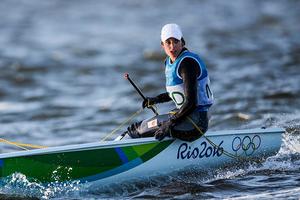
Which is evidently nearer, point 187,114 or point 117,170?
point 187,114

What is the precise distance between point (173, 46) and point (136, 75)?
9.61m

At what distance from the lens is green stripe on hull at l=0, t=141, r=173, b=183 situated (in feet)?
25.2

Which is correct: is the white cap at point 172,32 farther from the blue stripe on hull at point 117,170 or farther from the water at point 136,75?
the water at point 136,75

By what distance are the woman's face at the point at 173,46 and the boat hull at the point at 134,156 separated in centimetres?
98

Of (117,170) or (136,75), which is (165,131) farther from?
(136,75)

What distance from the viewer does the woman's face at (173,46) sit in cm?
796

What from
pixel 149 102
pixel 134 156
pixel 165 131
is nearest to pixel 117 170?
pixel 134 156

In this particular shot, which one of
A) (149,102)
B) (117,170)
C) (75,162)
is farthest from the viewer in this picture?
(149,102)

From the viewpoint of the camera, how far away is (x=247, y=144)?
8641 mm

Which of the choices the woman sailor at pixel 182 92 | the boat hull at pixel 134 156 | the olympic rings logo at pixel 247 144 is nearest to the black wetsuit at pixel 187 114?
the woman sailor at pixel 182 92

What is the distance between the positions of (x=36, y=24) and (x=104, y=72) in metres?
8.91

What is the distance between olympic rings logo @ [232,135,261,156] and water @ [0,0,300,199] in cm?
22

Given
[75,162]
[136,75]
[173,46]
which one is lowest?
[75,162]

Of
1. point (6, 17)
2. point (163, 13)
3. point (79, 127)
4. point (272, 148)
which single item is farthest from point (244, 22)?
point (272, 148)
